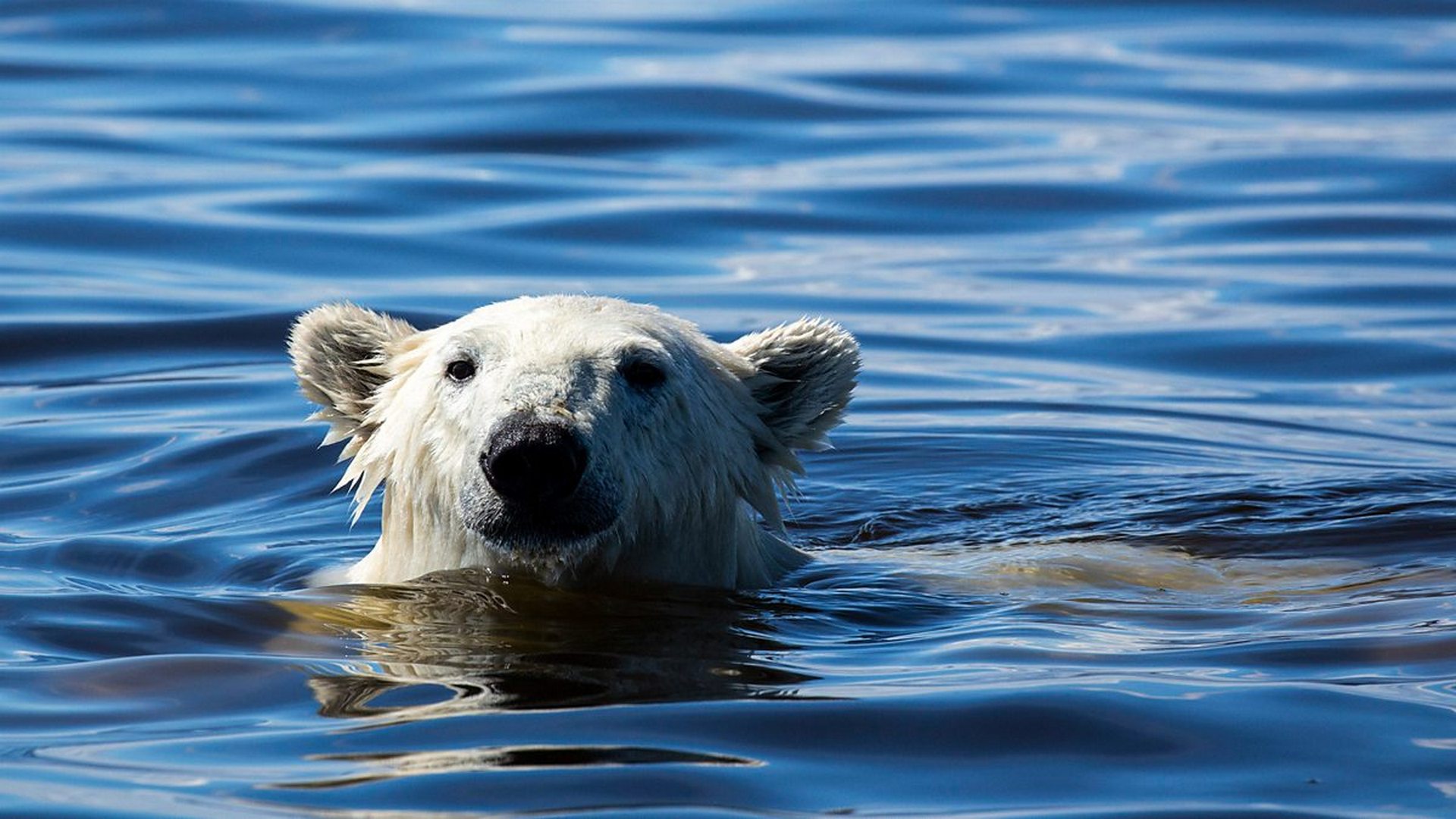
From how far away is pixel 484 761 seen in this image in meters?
4.55

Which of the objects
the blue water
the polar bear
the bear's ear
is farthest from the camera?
the bear's ear

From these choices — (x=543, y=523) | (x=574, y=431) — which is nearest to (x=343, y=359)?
(x=543, y=523)

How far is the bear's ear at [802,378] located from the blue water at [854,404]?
51 cm

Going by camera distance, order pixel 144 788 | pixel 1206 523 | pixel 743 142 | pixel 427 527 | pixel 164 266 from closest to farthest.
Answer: pixel 144 788 → pixel 427 527 → pixel 1206 523 → pixel 164 266 → pixel 743 142

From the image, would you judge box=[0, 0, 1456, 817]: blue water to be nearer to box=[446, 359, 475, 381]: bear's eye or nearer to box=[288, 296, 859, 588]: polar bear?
box=[288, 296, 859, 588]: polar bear

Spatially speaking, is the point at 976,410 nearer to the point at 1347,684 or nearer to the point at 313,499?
the point at 313,499

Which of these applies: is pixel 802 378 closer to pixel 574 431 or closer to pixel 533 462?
pixel 574 431

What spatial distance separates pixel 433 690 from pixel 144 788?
954 mm

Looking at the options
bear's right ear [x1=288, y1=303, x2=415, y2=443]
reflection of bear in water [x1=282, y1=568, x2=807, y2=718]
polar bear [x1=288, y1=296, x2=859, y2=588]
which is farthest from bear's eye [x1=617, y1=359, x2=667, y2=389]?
bear's right ear [x1=288, y1=303, x2=415, y2=443]

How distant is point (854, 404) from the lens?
1065 centimetres

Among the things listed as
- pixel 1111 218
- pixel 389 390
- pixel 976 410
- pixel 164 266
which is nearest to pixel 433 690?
pixel 389 390

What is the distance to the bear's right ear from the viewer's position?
6.70 meters

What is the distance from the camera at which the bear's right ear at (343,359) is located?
6699 mm

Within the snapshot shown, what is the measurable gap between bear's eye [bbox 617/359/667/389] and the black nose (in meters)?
0.42
